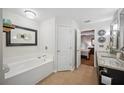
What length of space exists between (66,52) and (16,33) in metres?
1.79

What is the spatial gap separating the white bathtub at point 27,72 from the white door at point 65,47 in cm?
45

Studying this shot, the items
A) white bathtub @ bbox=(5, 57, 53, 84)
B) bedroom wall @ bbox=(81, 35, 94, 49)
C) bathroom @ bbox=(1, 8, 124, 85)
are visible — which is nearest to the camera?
white bathtub @ bbox=(5, 57, 53, 84)

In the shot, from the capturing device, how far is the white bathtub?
168 cm

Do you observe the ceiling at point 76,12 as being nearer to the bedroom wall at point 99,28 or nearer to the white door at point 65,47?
the bedroom wall at point 99,28

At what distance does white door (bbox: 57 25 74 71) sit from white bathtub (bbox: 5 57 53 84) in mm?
449

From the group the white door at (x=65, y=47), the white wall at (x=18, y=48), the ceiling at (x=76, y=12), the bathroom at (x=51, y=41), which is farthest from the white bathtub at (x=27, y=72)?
the ceiling at (x=76, y=12)

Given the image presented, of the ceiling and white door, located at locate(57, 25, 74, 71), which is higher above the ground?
the ceiling

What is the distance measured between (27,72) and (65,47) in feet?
5.75

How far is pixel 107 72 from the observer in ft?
4.91

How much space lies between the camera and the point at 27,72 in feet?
6.48

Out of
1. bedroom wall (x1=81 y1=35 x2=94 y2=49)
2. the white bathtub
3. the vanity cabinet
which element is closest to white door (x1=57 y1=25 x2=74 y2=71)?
the white bathtub

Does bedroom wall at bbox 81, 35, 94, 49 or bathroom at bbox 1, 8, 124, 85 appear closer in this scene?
bathroom at bbox 1, 8, 124, 85

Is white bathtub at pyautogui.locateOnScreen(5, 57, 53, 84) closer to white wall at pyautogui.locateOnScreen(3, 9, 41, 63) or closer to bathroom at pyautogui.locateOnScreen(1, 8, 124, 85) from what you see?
bathroom at pyautogui.locateOnScreen(1, 8, 124, 85)

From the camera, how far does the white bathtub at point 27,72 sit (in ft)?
5.52
